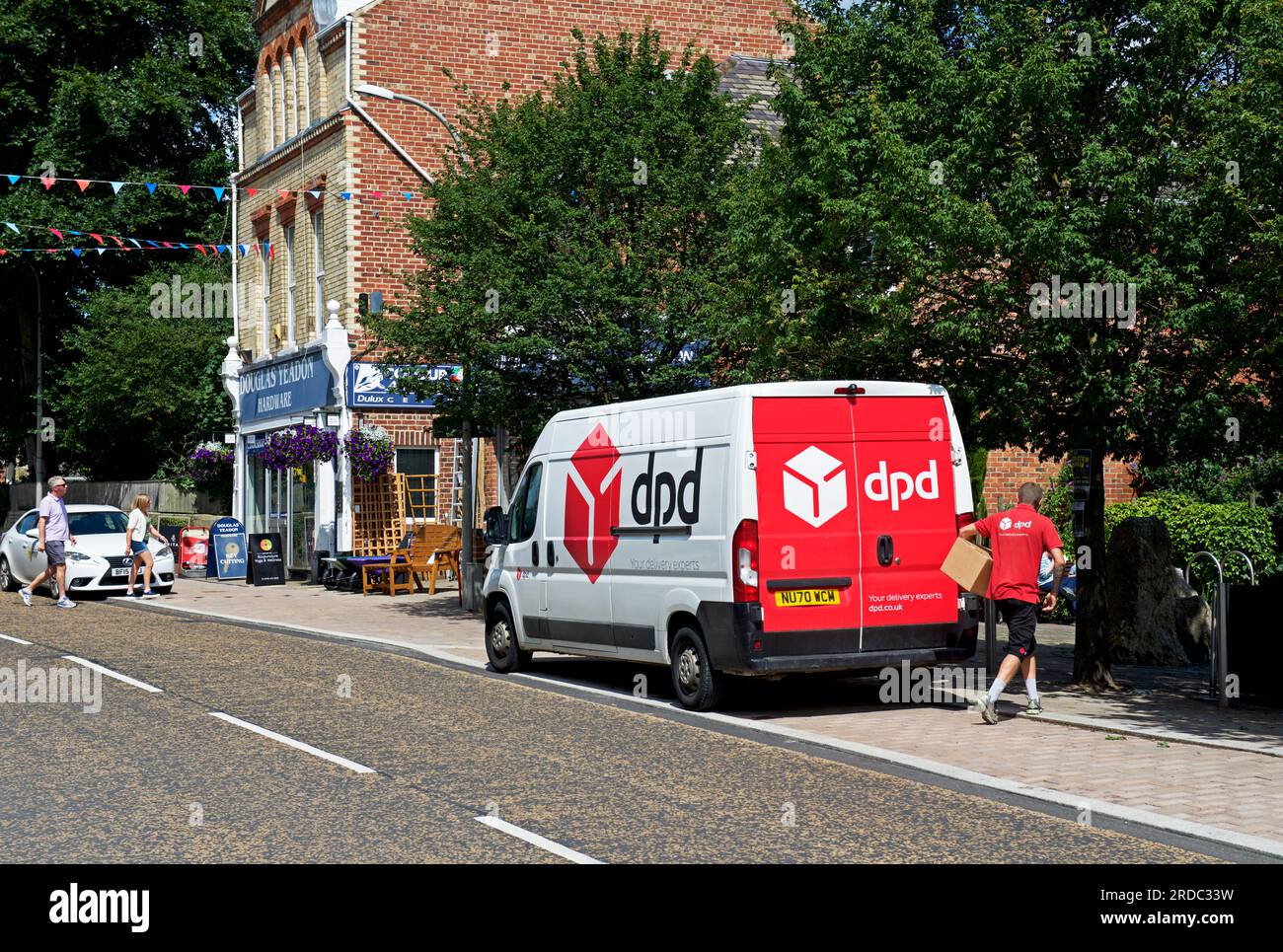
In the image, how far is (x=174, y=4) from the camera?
4466 cm

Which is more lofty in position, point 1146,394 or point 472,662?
point 1146,394

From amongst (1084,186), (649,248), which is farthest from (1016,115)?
(649,248)

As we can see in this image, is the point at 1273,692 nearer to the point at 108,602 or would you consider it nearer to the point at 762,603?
the point at 762,603

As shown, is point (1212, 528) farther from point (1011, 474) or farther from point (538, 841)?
point (538, 841)

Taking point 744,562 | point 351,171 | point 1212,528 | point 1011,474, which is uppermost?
point 351,171

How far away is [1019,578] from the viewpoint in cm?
1131

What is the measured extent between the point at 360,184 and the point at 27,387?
21826 mm

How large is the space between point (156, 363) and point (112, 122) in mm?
7419

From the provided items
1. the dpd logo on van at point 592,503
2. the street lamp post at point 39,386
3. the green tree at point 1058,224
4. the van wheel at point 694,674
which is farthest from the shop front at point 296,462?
the van wheel at point 694,674

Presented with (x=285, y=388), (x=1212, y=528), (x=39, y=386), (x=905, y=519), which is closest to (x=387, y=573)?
(x=285, y=388)

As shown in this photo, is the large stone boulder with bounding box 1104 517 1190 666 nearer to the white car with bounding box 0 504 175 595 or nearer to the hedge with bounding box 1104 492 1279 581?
the hedge with bounding box 1104 492 1279 581

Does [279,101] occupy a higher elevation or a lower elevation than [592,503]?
higher

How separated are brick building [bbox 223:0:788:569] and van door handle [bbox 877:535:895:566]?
16.6 metres
